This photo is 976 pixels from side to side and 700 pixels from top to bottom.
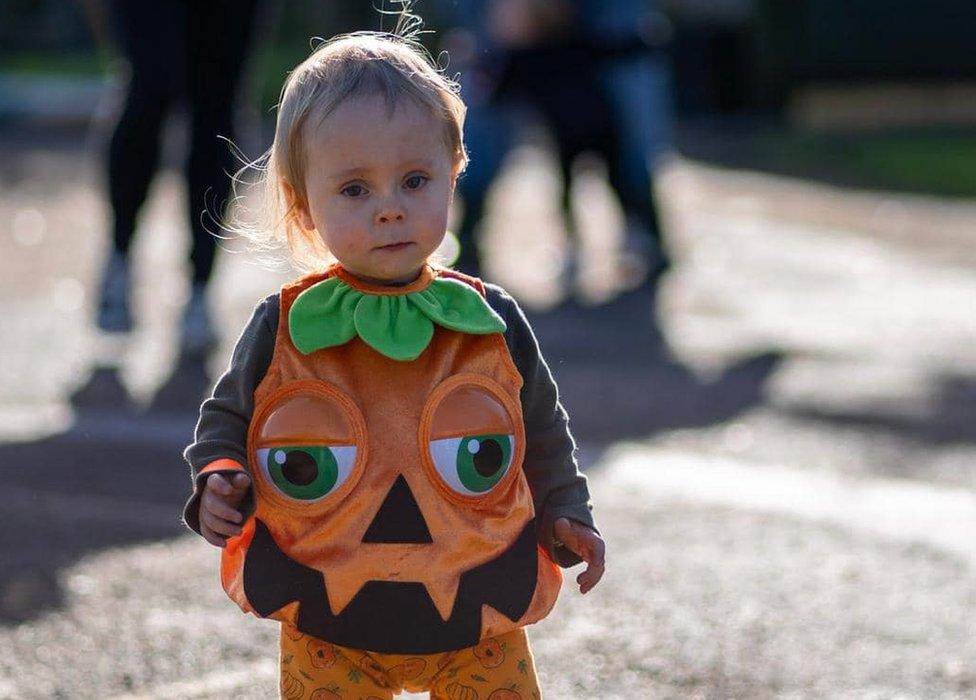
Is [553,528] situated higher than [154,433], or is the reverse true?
[553,528]

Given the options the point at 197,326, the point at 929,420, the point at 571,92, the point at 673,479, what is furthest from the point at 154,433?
the point at 571,92

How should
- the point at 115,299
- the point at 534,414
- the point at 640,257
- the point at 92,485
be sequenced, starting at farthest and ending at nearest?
the point at 640,257, the point at 115,299, the point at 92,485, the point at 534,414

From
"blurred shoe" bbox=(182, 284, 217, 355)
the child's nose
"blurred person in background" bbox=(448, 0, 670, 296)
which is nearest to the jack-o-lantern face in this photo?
the child's nose

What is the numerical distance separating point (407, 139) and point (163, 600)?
136cm

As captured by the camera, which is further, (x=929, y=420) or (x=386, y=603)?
(x=929, y=420)

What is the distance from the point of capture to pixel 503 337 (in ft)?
7.89

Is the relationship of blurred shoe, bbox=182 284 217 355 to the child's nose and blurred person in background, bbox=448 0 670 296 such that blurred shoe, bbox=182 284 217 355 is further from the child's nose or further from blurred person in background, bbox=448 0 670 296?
the child's nose

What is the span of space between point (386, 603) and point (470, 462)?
0.21 meters

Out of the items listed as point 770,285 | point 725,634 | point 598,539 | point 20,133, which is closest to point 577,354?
point 770,285

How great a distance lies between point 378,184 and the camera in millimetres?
2309

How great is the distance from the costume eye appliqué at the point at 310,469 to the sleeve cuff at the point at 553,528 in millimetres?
335

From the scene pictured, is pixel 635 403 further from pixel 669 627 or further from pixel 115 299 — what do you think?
pixel 669 627

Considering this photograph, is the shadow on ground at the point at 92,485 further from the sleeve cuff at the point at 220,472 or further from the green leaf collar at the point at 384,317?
the green leaf collar at the point at 384,317

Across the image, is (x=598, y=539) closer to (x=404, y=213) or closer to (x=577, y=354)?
(x=404, y=213)
